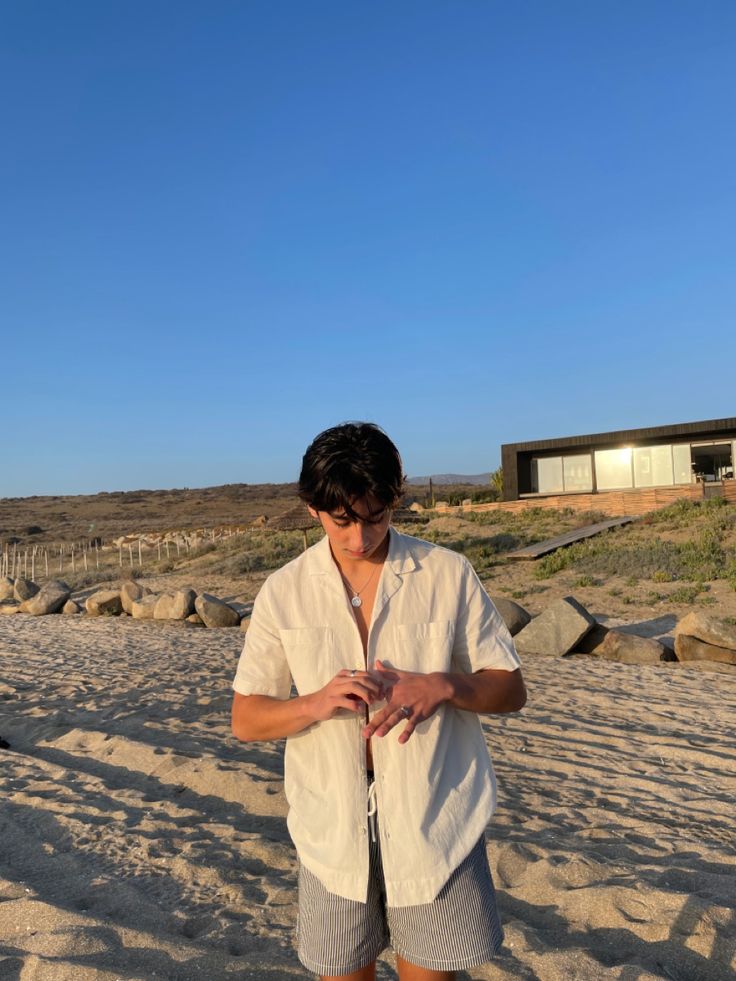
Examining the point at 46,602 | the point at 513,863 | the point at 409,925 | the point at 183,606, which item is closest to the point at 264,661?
the point at 409,925

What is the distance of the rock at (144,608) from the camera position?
13508 millimetres

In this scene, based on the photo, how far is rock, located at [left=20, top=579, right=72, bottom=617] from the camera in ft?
50.3

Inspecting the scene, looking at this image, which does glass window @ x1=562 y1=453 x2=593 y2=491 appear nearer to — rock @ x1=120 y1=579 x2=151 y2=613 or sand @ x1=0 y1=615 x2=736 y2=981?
rock @ x1=120 y1=579 x2=151 y2=613

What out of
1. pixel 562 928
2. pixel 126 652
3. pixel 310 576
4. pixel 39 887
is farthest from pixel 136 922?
pixel 126 652

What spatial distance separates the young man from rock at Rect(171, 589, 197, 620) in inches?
462

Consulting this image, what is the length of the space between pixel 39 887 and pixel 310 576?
2561mm

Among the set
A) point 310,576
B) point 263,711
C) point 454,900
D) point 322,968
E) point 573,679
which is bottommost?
point 573,679

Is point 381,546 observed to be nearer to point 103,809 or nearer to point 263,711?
point 263,711

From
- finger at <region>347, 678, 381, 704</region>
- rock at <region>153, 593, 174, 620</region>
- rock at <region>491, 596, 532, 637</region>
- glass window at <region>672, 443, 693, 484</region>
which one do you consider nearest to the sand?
finger at <region>347, 678, 381, 704</region>

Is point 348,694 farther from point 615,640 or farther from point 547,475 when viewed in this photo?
point 547,475

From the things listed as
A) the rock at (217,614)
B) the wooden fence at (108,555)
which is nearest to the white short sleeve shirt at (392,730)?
the rock at (217,614)

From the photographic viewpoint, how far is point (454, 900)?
163 centimetres

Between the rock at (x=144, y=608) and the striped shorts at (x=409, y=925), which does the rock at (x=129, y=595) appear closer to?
the rock at (x=144, y=608)

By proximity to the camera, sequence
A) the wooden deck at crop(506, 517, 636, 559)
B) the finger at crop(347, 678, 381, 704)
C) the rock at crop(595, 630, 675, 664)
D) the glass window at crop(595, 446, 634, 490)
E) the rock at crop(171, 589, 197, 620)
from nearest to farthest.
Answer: the finger at crop(347, 678, 381, 704)
the rock at crop(595, 630, 675, 664)
the rock at crop(171, 589, 197, 620)
the wooden deck at crop(506, 517, 636, 559)
the glass window at crop(595, 446, 634, 490)
